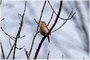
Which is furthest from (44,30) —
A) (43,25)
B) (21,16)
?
(21,16)

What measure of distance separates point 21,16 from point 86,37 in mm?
1135

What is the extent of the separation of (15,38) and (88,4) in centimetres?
155

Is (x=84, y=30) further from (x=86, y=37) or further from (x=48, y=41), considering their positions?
(x=48, y=41)

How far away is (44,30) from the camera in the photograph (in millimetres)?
3904

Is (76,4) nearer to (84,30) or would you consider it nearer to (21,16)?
(84,30)

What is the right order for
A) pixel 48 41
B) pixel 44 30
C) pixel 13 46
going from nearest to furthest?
pixel 13 46 < pixel 44 30 < pixel 48 41

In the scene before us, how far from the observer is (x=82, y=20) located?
13.0ft

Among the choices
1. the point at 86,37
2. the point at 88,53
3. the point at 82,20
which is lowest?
the point at 88,53

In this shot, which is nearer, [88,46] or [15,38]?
[15,38]

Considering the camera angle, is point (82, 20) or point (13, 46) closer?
point (13, 46)

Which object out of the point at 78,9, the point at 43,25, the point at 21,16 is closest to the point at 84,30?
the point at 78,9

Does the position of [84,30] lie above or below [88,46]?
above

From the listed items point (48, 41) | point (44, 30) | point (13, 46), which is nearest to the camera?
point (13, 46)

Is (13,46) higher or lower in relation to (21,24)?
lower
